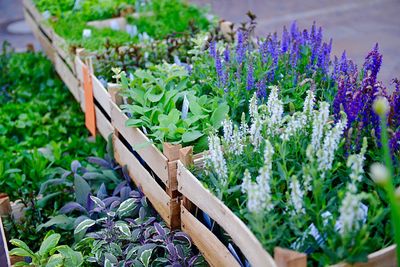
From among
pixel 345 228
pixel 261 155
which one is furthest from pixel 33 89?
pixel 345 228

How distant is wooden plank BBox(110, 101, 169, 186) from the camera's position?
7.79 ft

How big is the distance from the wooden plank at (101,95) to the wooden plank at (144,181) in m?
0.19

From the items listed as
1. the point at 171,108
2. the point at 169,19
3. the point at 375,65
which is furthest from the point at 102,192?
the point at 169,19

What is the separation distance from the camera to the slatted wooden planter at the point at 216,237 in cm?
162

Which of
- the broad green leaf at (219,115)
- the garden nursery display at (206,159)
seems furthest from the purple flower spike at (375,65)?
the broad green leaf at (219,115)

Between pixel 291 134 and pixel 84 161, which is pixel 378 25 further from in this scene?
pixel 291 134

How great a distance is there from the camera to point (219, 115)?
239 centimetres

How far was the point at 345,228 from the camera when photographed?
158cm

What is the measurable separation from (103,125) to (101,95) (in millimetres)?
211

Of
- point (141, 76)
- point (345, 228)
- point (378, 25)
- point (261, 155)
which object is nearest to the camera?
point (345, 228)

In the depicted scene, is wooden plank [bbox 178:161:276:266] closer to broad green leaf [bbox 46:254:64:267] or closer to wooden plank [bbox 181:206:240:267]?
wooden plank [bbox 181:206:240:267]

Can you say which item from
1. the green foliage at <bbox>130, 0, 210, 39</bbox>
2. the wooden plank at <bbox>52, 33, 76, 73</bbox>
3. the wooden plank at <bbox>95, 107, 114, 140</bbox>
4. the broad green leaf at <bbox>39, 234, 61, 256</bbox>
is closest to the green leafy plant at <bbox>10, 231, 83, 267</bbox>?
the broad green leaf at <bbox>39, 234, 61, 256</bbox>

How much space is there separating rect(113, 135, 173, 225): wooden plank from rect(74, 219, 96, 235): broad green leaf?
1.01 ft

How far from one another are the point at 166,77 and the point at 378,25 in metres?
4.22
